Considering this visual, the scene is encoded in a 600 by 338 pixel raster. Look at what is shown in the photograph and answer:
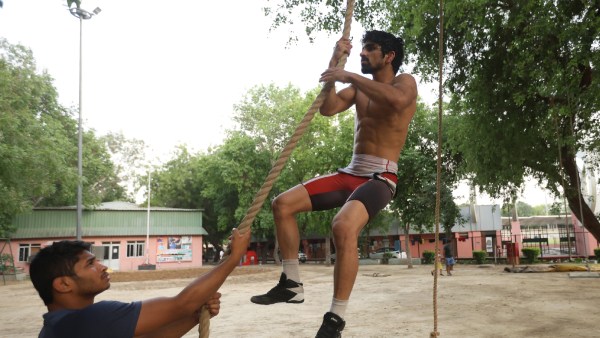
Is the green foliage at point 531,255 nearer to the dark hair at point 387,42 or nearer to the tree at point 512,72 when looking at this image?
the tree at point 512,72

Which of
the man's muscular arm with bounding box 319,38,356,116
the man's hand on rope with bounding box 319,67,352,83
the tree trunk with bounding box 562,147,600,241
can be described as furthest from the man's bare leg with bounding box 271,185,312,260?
the tree trunk with bounding box 562,147,600,241

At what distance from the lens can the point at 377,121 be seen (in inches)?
122

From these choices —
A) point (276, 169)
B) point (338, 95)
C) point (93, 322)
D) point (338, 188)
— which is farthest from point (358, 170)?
point (93, 322)

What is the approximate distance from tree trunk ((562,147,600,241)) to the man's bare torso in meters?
10.8

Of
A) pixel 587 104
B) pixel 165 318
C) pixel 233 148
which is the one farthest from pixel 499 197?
pixel 233 148

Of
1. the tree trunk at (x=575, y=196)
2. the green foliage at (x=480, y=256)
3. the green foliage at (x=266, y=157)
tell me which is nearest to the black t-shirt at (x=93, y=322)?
the tree trunk at (x=575, y=196)

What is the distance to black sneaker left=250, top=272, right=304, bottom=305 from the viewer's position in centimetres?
290

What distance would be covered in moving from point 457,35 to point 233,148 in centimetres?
2711

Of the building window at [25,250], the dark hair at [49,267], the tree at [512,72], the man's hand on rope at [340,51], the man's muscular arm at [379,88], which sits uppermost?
the tree at [512,72]

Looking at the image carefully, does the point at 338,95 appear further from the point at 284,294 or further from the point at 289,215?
the point at 284,294

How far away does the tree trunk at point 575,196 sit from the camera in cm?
1235

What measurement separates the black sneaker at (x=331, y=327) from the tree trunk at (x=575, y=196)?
38.1ft

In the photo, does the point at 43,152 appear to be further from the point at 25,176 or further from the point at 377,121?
the point at 377,121

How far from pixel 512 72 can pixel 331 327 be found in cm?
882
